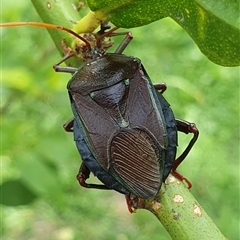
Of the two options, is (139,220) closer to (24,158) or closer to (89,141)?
(24,158)

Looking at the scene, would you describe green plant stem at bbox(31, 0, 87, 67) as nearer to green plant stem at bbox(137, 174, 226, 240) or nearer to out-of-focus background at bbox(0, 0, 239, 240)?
green plant stem at bbox(137, 174, 226, 240)

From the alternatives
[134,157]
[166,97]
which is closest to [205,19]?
[134,157]

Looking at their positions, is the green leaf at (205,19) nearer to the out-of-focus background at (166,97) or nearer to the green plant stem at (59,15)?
the green plant stem at (59,15)

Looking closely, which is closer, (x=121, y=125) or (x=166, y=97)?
(x=121, y=125)

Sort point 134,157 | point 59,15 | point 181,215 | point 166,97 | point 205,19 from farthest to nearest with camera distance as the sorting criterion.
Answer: point 166,97, point 134,157, point 59,15, point 181,215, point 205,19

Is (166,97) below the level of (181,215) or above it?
below

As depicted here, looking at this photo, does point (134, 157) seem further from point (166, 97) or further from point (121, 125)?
point (166, 97)

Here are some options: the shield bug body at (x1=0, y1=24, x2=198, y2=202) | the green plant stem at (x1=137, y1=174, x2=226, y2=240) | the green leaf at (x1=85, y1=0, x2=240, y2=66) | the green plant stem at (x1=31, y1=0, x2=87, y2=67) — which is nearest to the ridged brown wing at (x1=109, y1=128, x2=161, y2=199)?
the shield bug body at (x1=0, y1=24, x2=198, y2=202)

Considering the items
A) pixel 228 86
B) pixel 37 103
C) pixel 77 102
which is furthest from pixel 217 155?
pixel 77 102
